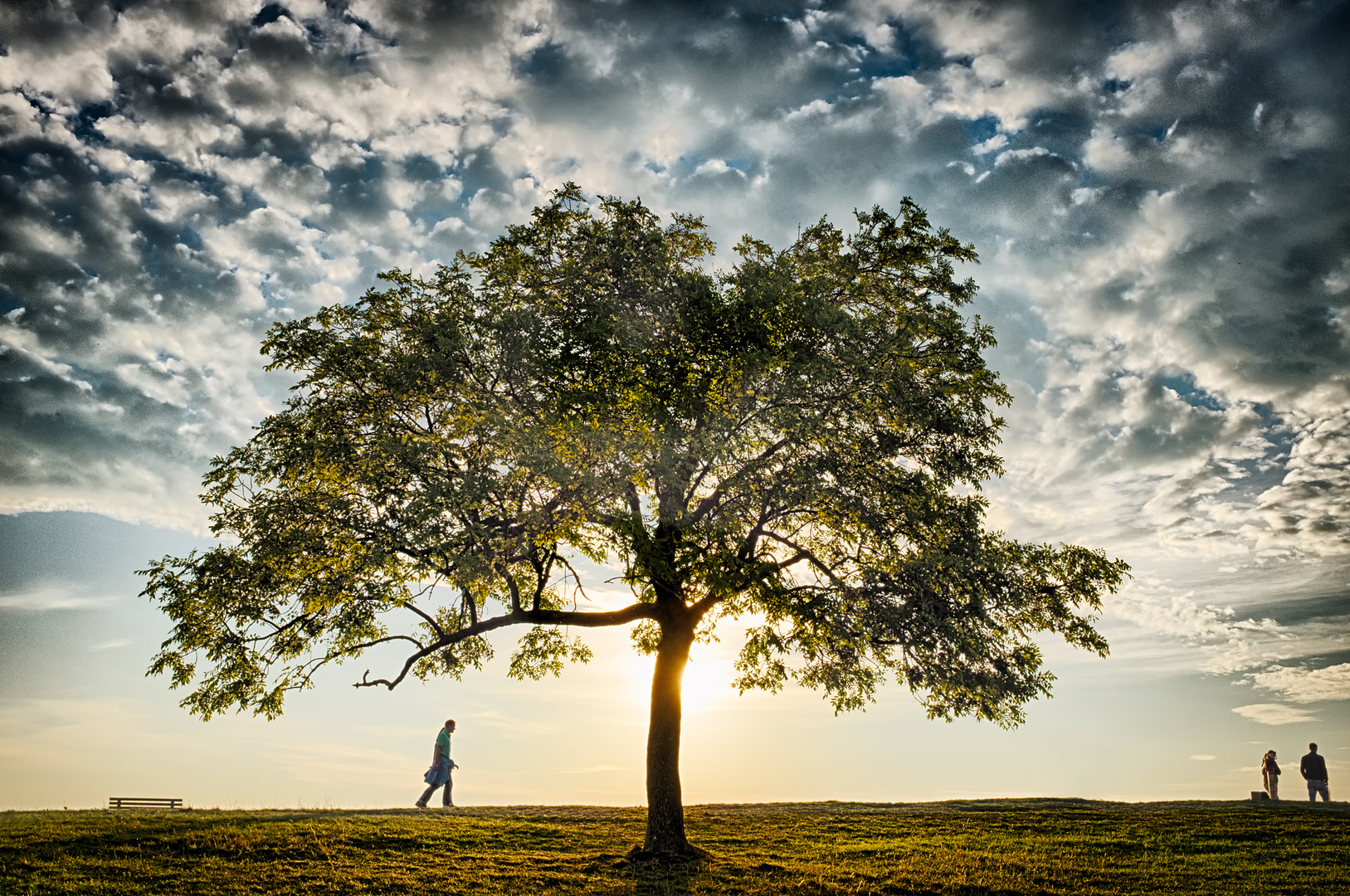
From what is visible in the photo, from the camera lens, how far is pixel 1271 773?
30.8 meters

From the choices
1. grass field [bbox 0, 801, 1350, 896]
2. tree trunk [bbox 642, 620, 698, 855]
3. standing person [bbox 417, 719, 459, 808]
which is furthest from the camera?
standing person [bbox 417, 719, 459, 808]

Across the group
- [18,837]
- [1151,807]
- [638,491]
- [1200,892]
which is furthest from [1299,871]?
[18,837]

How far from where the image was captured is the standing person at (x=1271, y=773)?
101 ft

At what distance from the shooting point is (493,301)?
20484mm

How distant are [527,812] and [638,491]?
1222 cm

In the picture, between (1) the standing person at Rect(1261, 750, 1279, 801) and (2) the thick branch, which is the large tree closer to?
(2) the thick branch

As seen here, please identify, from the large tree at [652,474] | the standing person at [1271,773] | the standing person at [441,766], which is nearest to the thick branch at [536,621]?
the large tree at [652,474]

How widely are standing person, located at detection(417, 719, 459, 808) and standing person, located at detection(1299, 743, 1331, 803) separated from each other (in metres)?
31.5

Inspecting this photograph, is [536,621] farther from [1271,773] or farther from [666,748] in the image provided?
[1271,773]

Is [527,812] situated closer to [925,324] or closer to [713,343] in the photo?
[713,343]

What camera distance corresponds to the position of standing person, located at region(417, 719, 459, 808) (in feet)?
90.3

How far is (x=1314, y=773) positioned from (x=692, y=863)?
2679 centimetres

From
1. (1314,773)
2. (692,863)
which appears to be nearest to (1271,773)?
(1314,773)

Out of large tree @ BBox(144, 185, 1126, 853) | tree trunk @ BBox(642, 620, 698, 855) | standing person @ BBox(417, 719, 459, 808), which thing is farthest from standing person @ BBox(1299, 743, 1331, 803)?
standing person @ BBox(417, 719, 459, 808)
